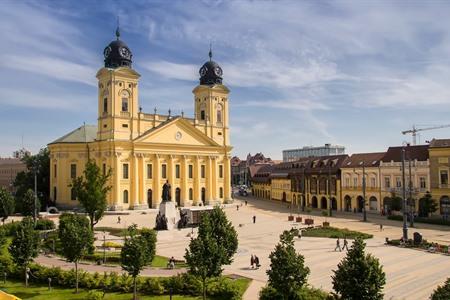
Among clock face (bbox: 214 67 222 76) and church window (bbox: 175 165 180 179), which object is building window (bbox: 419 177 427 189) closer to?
church window (bbox: 175 165 180 179)

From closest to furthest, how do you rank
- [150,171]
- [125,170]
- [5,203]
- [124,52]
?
→ [5,203], [125,170], [124,52], [150,171]

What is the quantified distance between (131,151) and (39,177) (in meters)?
21.1

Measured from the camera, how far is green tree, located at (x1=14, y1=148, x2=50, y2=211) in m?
74.2

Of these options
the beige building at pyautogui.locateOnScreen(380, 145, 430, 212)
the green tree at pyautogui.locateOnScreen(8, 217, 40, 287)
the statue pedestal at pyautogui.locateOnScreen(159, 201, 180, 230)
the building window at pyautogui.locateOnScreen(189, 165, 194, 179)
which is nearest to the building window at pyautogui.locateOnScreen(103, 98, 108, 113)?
the building window at pyautogui.locateOnScreen(189, 165, 194, 179)

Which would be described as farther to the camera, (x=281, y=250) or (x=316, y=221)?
(x=316, y=221)

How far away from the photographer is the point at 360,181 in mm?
69750

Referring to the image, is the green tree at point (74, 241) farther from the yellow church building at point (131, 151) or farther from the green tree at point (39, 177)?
the green tree at point (39, 177)

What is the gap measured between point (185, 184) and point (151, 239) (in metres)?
51.7

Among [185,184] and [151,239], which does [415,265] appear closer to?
[151,239]

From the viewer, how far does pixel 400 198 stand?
61281 mm

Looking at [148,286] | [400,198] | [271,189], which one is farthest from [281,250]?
[271,189]

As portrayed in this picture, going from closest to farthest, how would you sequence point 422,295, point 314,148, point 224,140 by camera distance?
point 422,295 → point 224,140 → point 314,148

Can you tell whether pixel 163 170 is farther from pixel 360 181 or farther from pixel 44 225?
pixel 360 181

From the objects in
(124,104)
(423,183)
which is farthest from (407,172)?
(124,104)
